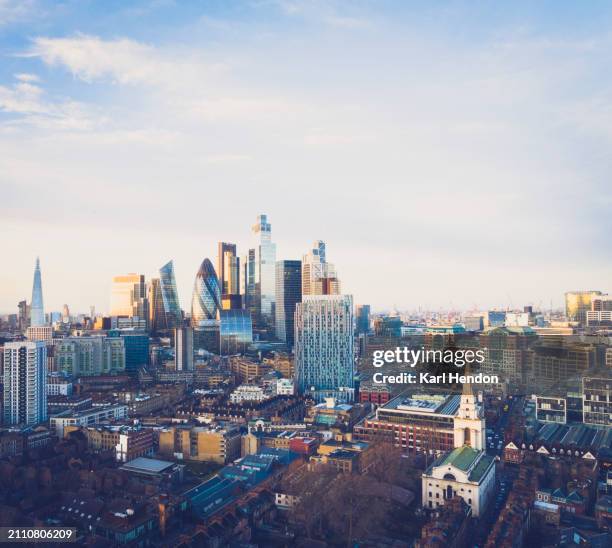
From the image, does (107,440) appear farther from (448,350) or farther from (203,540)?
(448,350)

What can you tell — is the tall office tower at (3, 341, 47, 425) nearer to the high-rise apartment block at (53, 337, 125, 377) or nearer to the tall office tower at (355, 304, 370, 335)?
the high-rise apartment block at (53, 337, 125, 377)

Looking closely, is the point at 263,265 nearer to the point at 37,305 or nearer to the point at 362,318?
the point at 362,318

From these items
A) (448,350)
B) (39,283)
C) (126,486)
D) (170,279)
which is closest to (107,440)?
(126,486)

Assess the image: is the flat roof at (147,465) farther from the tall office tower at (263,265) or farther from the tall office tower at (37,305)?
the tall office tower at (263,265)

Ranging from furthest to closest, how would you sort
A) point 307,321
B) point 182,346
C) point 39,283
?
point 39,283 < point 182,346 < point 307,321

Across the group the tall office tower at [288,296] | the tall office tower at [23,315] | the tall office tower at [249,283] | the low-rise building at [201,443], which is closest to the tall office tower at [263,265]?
the tall office tower at [249,283]

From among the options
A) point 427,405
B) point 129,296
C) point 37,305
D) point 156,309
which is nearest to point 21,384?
point 427,405

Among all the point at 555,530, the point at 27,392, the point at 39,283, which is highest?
the point at 39,283
